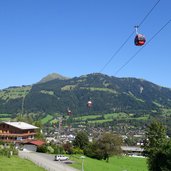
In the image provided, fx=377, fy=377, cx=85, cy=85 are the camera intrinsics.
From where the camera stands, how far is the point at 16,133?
96062 millimetres

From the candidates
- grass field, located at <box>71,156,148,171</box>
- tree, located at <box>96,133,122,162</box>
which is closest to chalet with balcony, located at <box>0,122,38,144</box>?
tree, located at <box>96,133,122,162</box>

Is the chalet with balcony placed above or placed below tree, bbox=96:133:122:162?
above

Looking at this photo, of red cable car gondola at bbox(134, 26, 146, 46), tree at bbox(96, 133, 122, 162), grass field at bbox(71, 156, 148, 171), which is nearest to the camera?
red cable car gondola at bbox(134, 26, 146, 46)

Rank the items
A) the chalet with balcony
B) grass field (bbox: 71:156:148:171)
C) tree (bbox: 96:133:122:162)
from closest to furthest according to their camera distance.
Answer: grass field (bbox: 71:156:148:171)
tree (bbox: 96:133:122:162)
the chalet with balcony

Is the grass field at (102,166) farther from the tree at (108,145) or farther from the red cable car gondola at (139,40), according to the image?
the red cable car gondola at (139,40)

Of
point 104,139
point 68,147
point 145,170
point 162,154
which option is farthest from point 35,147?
point 162,154

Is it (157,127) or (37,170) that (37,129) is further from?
(37,170)

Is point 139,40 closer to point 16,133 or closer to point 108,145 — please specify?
point 108,145

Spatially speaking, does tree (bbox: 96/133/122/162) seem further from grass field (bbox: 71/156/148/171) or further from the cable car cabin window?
the cable car cabin window

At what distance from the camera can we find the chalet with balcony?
310ft

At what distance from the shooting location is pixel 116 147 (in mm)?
80938

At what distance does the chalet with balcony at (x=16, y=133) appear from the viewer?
9456cm

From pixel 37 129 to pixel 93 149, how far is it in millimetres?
28165

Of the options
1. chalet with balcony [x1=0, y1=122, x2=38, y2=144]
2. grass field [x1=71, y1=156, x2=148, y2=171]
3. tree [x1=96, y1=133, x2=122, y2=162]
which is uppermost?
chalet with balcony [x1=0, y1=122, x2=38, y2=144]
